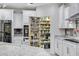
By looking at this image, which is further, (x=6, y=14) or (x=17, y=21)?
(x=17, y=21)

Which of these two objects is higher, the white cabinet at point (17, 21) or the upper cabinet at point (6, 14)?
the upper cabinet at point (6, 14)

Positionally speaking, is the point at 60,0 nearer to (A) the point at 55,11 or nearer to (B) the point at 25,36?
(A) the point at 55,11

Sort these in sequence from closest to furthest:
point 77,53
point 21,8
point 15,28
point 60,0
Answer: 1. point 60,0
2. point 77,53
3. point 15,28
4. point 21,8

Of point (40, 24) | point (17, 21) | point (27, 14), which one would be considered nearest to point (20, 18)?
point (17, 21)

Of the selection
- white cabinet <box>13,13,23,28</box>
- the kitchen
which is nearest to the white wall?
the kitchen

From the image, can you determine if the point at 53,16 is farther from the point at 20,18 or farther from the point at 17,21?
the point at 17,21

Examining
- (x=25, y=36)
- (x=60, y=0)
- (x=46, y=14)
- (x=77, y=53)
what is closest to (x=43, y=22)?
(x=46, y=14)

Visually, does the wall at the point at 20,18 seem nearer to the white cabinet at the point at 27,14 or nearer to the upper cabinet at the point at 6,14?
the white cabinet at the point at 27,14

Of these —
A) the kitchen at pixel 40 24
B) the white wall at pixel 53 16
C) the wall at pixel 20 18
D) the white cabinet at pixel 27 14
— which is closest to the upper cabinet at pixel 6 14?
the kitchen at pixel 40 24

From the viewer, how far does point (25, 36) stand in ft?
22.6

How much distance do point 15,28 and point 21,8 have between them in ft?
3.05

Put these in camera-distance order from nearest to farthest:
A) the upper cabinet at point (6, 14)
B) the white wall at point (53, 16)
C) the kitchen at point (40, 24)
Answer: the kitchen at point (40, 24) < the upper cabinet at point (6, 14) < the white wall at point (53, 16)

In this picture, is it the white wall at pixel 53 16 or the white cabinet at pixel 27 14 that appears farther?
the white cabinet at pixel 27 14

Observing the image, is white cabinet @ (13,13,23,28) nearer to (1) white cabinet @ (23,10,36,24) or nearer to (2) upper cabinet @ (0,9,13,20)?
(2) upper cabinet @ (0,9,13,20)
